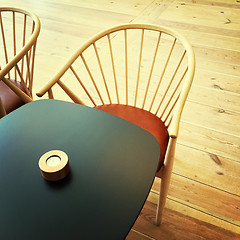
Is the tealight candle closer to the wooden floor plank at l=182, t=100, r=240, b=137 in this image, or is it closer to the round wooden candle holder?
the round wooden candle holder

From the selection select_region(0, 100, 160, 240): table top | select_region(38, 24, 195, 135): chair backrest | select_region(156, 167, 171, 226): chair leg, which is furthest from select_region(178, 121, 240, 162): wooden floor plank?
select_region(0, 100, 160, 240): table top

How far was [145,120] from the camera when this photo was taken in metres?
1.22

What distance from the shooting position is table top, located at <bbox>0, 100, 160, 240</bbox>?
0.68 m

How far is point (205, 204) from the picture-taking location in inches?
54.0

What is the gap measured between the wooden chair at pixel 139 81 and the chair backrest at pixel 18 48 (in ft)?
0.69

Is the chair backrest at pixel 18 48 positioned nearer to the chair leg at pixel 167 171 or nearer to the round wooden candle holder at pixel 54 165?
the round wooden candle holder at pixel 54 165

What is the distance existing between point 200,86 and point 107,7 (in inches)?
78.3

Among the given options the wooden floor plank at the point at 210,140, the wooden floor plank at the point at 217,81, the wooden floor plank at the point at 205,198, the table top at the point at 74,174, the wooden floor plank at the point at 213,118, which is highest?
the table top at the point at 74,174

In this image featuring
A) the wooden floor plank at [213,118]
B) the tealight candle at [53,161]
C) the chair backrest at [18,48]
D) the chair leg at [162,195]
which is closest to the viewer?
the tealight candle at [53,161]

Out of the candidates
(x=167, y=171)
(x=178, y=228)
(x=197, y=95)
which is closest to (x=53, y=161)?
(x=167, y=171)

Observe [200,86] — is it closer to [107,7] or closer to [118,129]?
[118,129]

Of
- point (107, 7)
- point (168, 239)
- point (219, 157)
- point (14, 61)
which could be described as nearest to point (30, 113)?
point (14, 61)

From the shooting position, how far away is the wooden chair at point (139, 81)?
1.12m

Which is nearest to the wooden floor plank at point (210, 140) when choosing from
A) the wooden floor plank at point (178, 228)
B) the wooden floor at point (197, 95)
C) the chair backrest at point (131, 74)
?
the wooden floor at point (197, 95)
